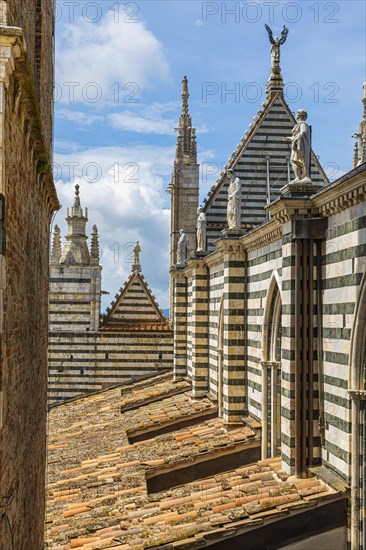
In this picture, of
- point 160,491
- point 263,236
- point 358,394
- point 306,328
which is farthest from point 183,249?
point 358,394

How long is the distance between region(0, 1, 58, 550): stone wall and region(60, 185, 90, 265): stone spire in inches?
690

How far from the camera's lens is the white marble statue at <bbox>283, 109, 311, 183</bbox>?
10.5m

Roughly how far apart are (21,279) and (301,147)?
4643 mm

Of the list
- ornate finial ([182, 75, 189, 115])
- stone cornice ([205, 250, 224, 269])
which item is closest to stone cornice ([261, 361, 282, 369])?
stone cornice ([205, 250, 224, 269])

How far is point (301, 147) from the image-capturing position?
34.6 feet

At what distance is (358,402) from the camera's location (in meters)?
8.70

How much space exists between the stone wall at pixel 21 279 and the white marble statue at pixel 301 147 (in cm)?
352

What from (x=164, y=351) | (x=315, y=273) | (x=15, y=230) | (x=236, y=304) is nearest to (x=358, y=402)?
(x=315, y=273)

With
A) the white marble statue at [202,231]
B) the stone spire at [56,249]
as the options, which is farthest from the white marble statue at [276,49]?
the stone spire at [56,249]

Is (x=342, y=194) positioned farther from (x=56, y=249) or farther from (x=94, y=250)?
(x=56, y=249)

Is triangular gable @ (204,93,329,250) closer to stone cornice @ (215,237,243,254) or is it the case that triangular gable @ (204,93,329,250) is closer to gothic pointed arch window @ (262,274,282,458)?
stone cornice @ (215,237,243,254)

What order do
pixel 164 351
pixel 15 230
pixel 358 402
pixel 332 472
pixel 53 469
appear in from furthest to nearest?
pixel 164 351
pixel 53 469
pixel 332 472
pixel 358 402
pixel 15 230

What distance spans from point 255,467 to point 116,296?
1867 cm

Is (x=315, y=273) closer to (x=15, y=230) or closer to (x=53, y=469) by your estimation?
(x=15, y=230)
